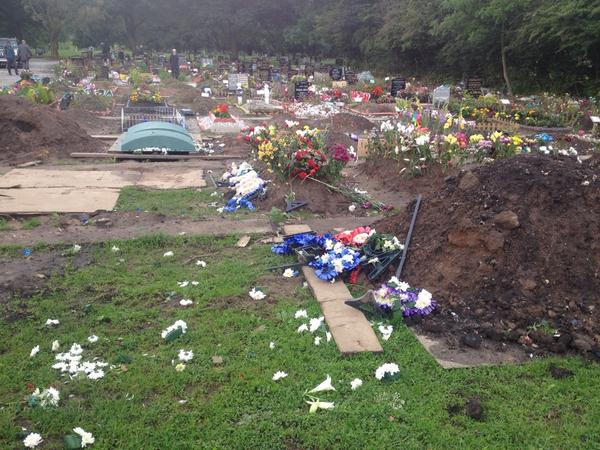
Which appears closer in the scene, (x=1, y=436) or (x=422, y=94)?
(x=1, y=436)

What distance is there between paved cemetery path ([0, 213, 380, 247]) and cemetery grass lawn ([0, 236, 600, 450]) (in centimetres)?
184

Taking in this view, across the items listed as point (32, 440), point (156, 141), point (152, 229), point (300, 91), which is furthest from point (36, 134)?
point (300, 91)

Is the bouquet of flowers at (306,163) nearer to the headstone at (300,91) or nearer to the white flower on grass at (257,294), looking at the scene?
the white flower on grass at (257,294)

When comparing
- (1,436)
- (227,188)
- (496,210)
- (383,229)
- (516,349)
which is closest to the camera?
(1,436)

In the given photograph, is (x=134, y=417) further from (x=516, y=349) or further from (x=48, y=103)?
(x=48, y=103)

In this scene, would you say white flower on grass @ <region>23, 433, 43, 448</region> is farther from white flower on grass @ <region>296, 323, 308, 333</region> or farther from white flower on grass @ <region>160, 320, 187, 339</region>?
white flower on grass @ <region>296, 323, 308, 333</region>

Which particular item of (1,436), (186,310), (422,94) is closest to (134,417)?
(1,436)

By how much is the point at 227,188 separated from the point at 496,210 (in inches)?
209

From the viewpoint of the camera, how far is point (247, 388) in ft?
12.6

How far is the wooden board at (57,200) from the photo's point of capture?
319 inches

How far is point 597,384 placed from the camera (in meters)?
3.93

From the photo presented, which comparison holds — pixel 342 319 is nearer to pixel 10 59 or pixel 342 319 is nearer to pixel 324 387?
pixel 324 387

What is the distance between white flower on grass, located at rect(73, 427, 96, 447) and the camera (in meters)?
3.30

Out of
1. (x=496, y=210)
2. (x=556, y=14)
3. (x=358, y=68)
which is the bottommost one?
(x=358, y=68)
